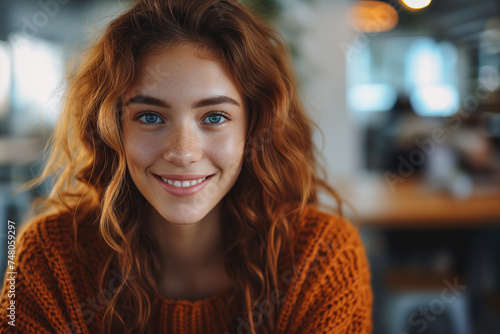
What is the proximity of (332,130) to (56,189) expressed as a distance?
89.9 inches

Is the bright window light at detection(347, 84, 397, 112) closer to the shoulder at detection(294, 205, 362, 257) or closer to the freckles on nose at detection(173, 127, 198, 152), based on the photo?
the shoulder at detection(294, 205, 362, 257)

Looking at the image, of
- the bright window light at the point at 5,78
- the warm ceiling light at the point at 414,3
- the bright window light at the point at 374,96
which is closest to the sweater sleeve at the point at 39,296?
the warm ceiling light at the point at 414,3

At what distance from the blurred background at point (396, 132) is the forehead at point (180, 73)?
21cm

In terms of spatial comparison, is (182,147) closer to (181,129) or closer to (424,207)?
(181,129)

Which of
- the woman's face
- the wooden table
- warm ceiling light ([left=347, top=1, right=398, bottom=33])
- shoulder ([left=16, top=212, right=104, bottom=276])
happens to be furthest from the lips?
warm ceiling light ([left=347, top=1, right=398, bottom=33])

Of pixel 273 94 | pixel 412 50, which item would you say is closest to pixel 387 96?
pixel 412 50

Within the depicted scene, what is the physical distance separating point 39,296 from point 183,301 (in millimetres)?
317

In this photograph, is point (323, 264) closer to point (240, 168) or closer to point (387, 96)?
point (240, 168)

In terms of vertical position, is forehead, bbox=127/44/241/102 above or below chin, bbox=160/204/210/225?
above

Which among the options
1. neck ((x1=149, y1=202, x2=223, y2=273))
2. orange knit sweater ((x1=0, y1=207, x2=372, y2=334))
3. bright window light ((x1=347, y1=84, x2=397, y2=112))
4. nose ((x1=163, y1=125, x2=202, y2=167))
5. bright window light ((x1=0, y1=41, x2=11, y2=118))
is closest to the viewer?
nose ((x1=163, y1=125, x2=202, y2=167))

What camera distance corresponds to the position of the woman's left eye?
3.22 ft

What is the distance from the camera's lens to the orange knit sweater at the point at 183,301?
104 cm

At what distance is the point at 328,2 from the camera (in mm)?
3117

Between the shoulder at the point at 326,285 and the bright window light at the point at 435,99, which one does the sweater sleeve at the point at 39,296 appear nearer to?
the shoulder at the point at 326,285
